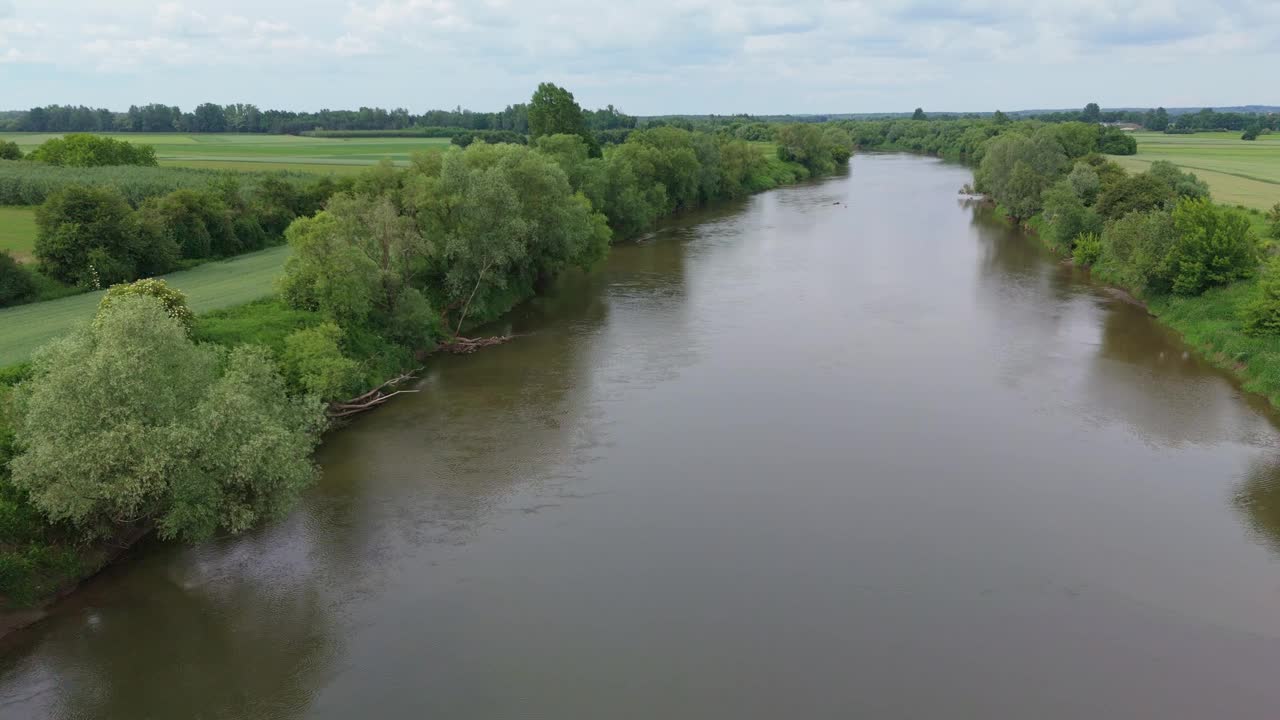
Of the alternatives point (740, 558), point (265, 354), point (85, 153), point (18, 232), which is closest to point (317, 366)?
point (265, 354)

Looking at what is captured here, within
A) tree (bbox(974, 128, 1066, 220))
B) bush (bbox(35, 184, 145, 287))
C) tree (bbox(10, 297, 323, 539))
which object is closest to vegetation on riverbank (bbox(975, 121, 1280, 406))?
tree (bbox(974, 128, 1066, 220))

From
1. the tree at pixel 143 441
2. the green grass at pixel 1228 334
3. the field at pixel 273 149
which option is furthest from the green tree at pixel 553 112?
the tree at pixel 143 441

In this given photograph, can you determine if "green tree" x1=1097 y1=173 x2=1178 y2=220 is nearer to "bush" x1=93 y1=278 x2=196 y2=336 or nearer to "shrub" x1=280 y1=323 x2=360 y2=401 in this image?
"shrub" x1=280 y1=323 x2=360 y2=401

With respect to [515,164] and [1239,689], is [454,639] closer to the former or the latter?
[1239,689]

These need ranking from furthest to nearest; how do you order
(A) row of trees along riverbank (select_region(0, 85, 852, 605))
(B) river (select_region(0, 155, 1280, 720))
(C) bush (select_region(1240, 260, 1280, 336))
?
(C) bush (select_region(1240, 260, 1280, 336))
(A) row of trees along riverbank (select_region(0, 85, 852, 605))
(B) river (select_region(0, 155, 1280, 720))

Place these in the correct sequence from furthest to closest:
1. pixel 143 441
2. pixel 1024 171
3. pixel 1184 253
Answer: pixel 1024 171 → pixel 1184 253 → pixel 143 441

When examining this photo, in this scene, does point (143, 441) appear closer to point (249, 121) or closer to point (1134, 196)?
A: point (1134, 196)

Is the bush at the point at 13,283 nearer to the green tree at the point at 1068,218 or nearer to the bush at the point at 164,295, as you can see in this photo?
the bush at the point at 164,295
